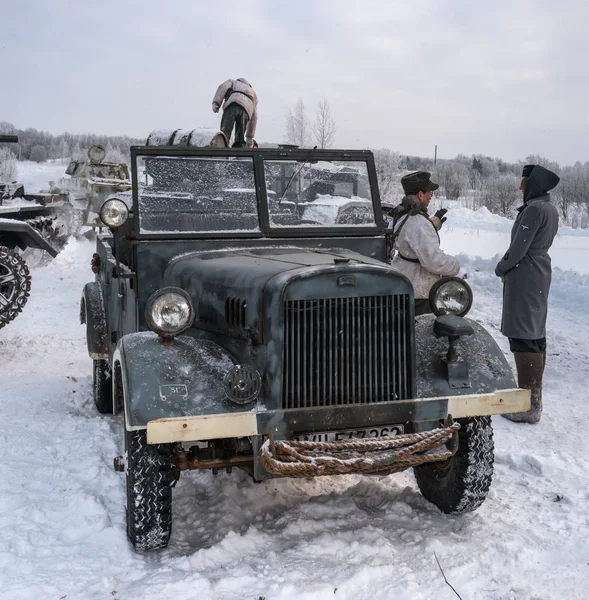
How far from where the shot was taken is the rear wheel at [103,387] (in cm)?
601

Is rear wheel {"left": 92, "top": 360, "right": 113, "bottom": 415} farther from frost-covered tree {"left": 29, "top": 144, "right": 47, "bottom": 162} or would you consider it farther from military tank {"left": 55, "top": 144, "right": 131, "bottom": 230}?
frost-covered tree {"left": 29, "top": 144, "right": 47, "bottom": 162}

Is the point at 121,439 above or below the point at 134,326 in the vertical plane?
below

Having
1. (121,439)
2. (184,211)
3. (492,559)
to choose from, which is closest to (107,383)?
(121,439)

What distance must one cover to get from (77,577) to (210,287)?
5.44 feet

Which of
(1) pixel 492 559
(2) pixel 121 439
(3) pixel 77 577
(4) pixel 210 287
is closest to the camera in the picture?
(3) pixel 77 577

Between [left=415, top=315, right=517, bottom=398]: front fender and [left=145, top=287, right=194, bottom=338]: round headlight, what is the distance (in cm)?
128

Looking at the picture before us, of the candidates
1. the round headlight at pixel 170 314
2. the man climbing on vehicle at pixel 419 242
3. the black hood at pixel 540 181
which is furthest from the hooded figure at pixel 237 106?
the round headlight at pixel 170 314

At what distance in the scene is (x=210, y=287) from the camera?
13.6 feet

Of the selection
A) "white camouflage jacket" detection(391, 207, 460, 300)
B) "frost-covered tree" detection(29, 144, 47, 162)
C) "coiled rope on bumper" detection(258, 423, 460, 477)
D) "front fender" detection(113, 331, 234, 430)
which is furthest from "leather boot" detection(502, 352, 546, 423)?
"frost-covered tree" detection(29, 144, 47, 162)

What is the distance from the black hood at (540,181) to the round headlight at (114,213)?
335 centimetres

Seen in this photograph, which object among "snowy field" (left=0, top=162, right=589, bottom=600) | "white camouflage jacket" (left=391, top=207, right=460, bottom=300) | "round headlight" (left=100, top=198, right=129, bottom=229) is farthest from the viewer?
"white camouflage jacket" (left=391, top=207, right=460, bottom=300)

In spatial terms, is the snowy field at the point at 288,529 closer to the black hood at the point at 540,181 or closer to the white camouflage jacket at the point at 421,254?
the white camouflage jacket at the point at 421,254

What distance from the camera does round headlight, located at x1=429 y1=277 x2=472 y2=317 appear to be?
167 inches

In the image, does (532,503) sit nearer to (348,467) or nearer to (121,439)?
(348,467)
